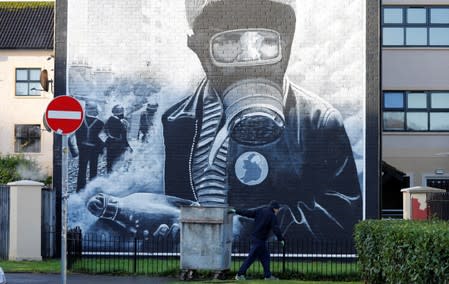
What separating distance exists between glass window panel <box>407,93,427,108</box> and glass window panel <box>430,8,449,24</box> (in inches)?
111

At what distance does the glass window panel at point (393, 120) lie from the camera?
38875 millimetres

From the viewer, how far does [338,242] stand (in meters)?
28.5

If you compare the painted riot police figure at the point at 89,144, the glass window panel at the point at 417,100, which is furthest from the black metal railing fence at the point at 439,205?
the glass window panel at the point at 417,100

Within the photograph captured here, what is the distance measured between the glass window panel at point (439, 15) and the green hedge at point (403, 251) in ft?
70.5

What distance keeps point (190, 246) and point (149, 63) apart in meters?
9.47

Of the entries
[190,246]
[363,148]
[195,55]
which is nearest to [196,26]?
[195,55]

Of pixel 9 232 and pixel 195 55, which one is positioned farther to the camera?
pixel 195 55

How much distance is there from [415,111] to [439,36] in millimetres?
2977

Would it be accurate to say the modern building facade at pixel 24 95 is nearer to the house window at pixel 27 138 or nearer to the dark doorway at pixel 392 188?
the house window at pixel 27 138

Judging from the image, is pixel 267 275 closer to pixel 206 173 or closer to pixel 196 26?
pixel 206 173

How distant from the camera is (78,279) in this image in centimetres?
2128

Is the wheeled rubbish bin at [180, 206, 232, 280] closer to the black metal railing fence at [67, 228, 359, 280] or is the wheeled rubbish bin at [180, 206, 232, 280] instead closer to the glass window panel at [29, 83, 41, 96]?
the black metal railing fence at [67, 228, 359, 280]

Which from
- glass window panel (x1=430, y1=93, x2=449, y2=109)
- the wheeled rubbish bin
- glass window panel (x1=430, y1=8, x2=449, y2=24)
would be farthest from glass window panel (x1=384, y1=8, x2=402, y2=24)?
the wheeled rubbish bin

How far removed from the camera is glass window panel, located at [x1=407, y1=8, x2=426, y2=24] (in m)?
38.4
